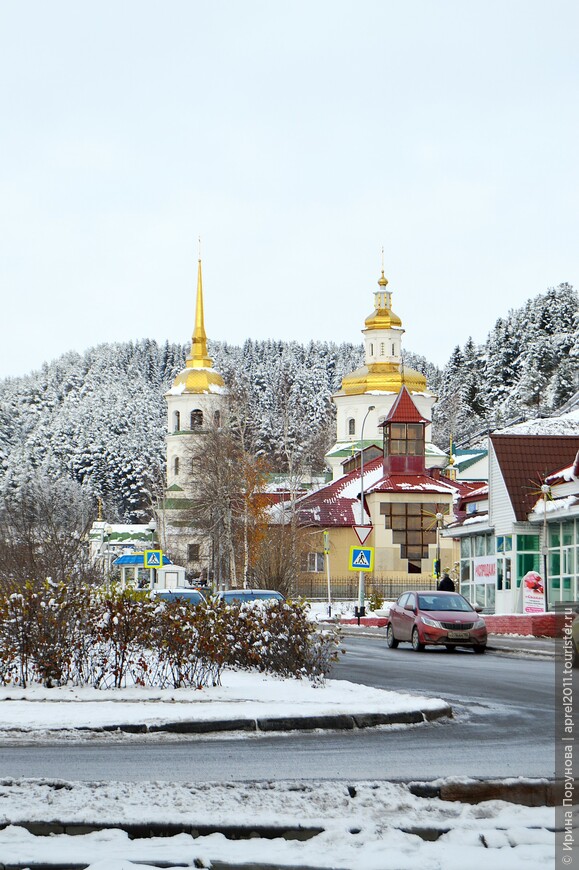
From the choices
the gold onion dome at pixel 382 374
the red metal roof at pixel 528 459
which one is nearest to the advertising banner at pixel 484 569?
the red metal roof at pixel 528 459

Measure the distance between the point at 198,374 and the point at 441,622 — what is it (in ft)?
268

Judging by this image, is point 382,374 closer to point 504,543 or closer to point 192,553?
point 192,553

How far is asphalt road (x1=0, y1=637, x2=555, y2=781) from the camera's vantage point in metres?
9.93

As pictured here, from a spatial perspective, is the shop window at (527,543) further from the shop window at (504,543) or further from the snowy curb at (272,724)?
the snowy curb at (272,724)

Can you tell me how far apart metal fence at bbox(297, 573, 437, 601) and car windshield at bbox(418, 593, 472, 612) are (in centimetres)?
4119

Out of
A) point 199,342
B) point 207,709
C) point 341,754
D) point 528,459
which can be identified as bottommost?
point 341,754

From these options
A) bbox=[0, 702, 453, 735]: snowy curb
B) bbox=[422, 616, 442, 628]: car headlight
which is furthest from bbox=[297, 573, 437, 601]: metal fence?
bbox=[0, 702, 453, 735]: snowy curb

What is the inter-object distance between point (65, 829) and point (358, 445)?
307ft

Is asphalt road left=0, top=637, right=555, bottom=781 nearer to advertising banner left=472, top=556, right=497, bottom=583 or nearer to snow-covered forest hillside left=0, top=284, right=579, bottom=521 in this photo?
advertising banner left=472, top=556, right=497, bottom=583

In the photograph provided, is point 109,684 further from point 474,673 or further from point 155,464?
→ point 155,464

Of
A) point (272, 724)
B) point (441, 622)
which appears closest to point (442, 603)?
point (441, 622)

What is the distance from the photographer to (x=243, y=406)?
82.2 metres

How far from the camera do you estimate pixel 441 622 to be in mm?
28797

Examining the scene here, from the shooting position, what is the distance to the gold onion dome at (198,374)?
10875cm
